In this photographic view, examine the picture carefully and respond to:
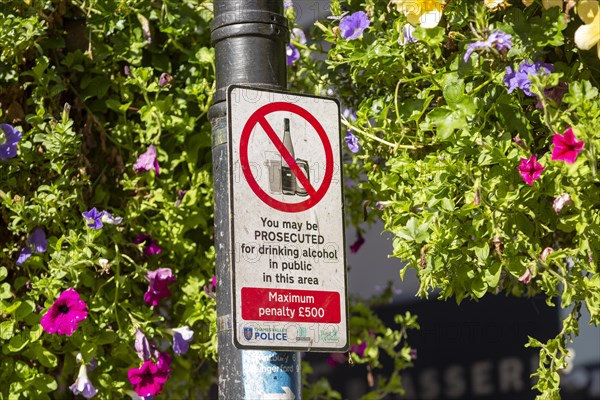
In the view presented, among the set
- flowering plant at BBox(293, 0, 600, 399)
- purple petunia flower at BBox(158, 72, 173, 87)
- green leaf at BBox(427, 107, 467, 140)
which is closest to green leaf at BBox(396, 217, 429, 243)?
flowering plant at BBox(293, 0, 600, 399)

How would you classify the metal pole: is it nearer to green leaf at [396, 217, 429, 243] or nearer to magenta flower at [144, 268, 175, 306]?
green leaf at [396, 217, 429, 243]

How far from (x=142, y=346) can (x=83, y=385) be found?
23 cm

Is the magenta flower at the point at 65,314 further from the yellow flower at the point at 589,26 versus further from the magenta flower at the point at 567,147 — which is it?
the yellow flower at the point at 589,26

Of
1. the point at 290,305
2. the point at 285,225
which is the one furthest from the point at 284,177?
the point at 290,305

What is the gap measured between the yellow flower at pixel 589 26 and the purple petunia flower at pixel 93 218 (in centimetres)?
168

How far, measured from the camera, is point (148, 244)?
391 centimetres

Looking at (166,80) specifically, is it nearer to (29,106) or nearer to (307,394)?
(29,106)

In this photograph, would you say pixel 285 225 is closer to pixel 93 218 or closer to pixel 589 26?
pixel 589 26

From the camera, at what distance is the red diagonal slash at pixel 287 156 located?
8.40 feet

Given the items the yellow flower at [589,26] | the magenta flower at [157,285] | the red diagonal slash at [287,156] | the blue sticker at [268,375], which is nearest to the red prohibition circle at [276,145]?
the red diagonal slash at [287,156]

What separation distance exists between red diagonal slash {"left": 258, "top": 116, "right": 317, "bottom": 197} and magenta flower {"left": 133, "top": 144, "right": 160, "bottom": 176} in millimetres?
1380

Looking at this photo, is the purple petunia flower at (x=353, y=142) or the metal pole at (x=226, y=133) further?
the purple petunia flower at (x=353, y=142)

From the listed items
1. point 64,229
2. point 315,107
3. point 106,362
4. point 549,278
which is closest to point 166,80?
point 64,229

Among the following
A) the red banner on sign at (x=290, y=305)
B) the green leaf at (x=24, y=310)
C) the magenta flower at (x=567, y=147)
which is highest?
the magenta flower at (x=567, y=147)
